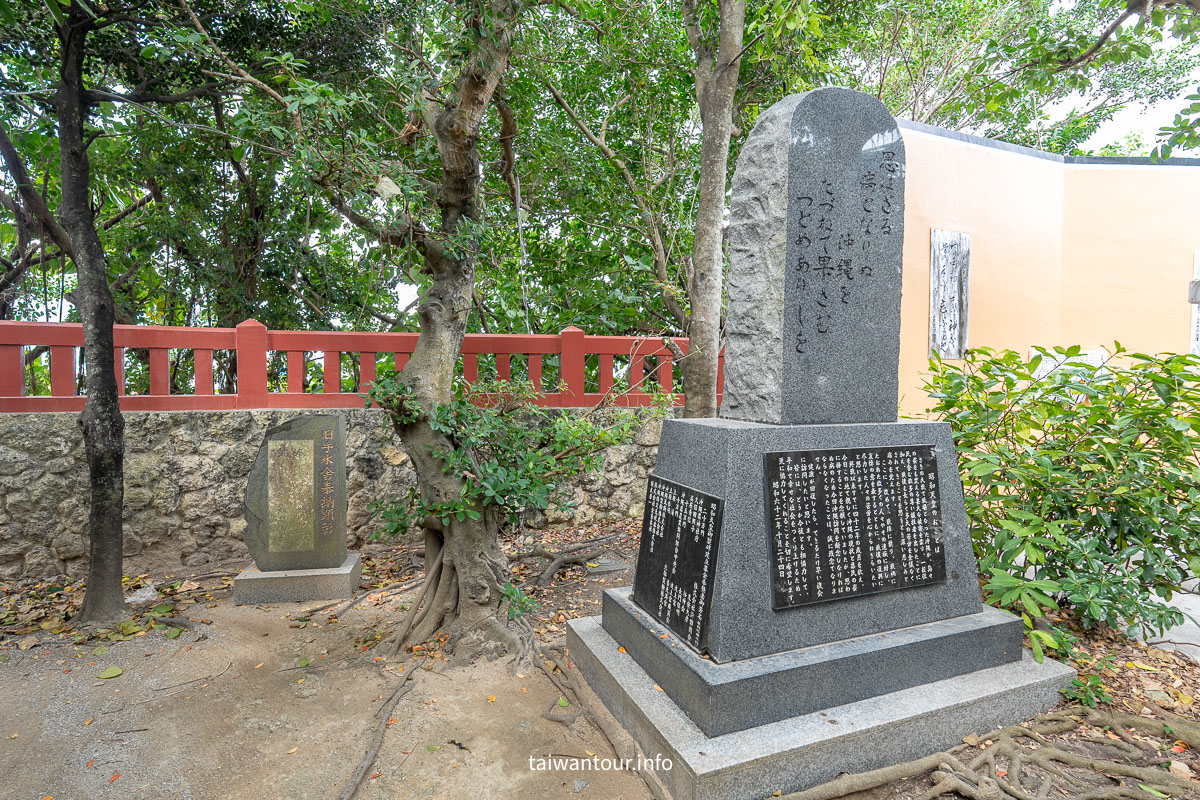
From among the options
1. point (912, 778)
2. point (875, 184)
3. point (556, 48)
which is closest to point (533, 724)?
point (912, 778)

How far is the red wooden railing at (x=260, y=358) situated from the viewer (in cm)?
428

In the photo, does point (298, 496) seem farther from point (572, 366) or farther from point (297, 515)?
point (572, 366)

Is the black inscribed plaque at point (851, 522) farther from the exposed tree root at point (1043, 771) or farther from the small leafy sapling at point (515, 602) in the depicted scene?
the small leafy sapling at point (515, 602)

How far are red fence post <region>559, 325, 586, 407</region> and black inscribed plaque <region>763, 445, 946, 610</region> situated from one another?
3209 millimetres

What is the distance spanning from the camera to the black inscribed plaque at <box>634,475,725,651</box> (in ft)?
8.25

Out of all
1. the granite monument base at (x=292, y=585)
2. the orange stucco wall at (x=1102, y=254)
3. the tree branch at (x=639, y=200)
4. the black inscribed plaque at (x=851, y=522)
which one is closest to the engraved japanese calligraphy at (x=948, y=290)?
the orange stucco wall at (x=1102, y=254)

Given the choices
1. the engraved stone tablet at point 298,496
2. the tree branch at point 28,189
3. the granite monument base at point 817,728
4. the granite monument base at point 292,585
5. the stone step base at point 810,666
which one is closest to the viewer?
the granite monument base at point 817,728

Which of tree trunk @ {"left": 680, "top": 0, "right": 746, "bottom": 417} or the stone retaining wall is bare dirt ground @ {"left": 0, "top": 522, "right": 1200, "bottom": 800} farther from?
tree trunk @ {"left": 680, "top": 0, "right": 746, "bottom": 417}

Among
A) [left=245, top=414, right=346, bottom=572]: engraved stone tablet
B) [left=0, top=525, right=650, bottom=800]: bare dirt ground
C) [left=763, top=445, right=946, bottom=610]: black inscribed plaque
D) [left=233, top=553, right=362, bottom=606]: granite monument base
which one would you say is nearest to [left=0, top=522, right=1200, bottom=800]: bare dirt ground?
[left=0, top=525, right=650, bottom=800]: bare dirt ground

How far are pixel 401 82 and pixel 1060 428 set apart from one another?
166 inches

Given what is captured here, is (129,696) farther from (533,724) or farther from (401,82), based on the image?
(401,82)

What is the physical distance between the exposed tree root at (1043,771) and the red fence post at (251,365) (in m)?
4.53

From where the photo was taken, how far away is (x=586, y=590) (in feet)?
14.5

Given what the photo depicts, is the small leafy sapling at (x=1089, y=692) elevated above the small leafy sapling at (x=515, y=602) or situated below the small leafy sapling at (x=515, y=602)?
below
